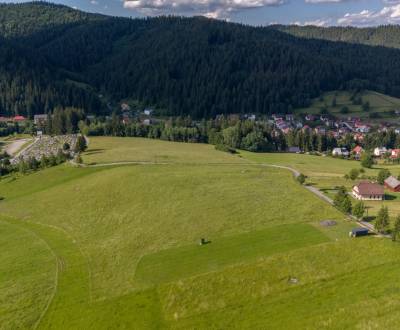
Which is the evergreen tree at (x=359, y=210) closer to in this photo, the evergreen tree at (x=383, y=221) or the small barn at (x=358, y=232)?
the evergreen tree at (x=383, y=221)

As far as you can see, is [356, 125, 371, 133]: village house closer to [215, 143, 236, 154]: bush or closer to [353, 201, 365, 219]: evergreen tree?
[215, 143, 236, 154]: bush

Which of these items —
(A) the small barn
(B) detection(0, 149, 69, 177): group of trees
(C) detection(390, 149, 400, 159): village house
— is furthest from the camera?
(C) detection(390, 149, 400, 159): village house

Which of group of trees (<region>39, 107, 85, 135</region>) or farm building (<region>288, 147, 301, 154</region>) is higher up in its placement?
group of trees (<region>39, 107, 85, 135</region>)

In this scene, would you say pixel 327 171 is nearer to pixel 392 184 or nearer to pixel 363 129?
pixel 392 184

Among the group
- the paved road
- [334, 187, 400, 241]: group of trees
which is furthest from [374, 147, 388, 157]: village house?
[334, 187, 400, 241]: group of trees

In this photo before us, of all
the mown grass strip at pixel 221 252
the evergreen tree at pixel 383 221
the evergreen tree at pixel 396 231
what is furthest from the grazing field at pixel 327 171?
the mown grass strip at pixel 221 252

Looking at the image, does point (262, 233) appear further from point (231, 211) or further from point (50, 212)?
point (50, 212)

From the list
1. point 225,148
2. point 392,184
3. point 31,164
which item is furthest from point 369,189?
point 31,164
